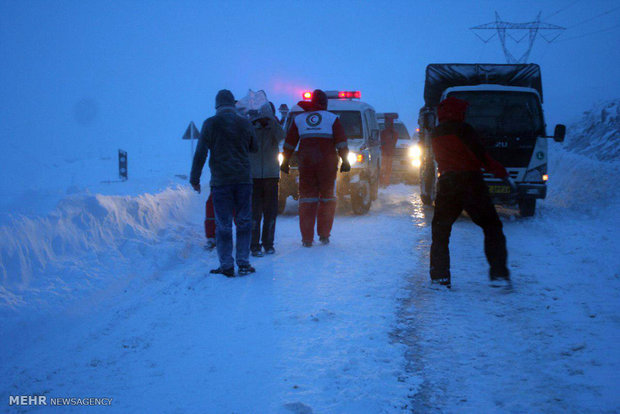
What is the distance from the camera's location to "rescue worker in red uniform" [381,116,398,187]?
15.4 metres

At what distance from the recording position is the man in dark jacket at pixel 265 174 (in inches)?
231

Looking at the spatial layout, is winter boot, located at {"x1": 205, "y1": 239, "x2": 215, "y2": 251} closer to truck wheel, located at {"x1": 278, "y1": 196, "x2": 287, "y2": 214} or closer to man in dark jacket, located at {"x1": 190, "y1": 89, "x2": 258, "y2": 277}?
man in dark jacket, located at {"x1": 190, "y1": 89, "x2": 258, "y2": 277}

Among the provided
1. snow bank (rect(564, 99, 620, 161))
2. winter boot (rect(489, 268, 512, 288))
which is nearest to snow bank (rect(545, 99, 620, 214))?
snow bank (rect(564, 99, 620, 161))

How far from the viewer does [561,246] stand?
622 centimetres

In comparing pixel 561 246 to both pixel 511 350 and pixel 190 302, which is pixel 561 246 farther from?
pixel 190 302

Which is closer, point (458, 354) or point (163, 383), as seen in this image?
point (163, 383)

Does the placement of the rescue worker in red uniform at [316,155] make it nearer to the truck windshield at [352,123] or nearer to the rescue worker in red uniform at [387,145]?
the truck windshield at [352,123]

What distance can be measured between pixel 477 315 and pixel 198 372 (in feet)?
7.25

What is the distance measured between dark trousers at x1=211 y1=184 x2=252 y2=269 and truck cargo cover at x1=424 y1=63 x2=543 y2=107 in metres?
6.90

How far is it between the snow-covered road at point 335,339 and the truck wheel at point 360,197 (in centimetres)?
374

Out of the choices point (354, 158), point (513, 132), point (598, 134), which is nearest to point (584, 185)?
point (513, 132)

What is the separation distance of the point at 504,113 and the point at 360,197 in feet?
10.8

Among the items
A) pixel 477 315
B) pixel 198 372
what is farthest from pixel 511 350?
pixel 198 372

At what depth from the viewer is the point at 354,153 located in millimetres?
9180
